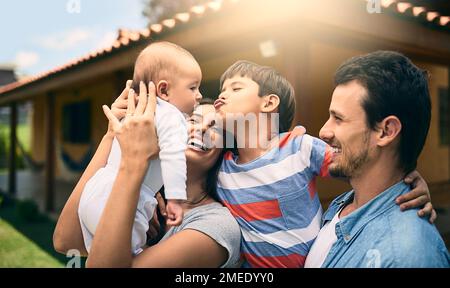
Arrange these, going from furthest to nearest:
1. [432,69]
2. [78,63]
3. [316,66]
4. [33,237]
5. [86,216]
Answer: [432,69] → [33,237] → [78,63] → [316,66] → [86,216]

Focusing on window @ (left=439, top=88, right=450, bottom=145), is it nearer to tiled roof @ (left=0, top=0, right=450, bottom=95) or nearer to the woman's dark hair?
tiled roof @ (left=0, top=0, right=450, bottom=95)

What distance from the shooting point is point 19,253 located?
5406mm

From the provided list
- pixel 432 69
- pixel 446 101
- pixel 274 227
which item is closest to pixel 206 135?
pixel 274 227

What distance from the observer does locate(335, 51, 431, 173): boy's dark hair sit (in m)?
1.06

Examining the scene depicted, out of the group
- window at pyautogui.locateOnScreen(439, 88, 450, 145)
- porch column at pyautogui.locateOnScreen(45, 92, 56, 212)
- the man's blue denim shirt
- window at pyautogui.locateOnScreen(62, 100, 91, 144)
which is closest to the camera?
the man's blue denim shirt

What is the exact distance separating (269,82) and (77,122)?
428 inches

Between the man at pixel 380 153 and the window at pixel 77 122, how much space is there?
32.6ft

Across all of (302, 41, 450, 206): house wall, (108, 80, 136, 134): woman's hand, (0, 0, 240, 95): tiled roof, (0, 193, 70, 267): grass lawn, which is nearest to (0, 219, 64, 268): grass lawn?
(0, 193, 70, 267): grass lawn

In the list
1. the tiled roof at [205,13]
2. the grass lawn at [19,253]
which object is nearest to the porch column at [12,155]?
the grass lawn at [19,253]

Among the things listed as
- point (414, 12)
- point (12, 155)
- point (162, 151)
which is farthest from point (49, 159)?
point (162, 151)

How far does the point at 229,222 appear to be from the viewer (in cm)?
122

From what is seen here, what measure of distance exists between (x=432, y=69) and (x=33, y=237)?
21.0 ft

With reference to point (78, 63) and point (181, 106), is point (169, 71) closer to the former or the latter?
point (181, 106)

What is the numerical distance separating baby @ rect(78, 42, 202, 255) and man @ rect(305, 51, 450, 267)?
39 cm
